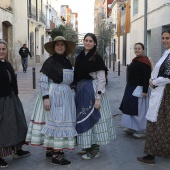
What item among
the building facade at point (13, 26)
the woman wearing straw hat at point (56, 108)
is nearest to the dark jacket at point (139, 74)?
the woman wearing straw hat at point (56, 108)

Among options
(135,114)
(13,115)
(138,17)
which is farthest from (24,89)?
(138,17)

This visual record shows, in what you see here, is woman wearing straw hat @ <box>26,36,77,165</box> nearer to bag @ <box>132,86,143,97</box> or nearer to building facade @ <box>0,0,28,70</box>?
bag @ <box>132,86,143,97</box>

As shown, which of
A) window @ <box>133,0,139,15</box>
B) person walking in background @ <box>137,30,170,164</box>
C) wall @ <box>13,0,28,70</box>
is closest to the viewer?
person walking in background @ <box>137,30,170,164</box>

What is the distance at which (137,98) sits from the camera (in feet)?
18.9

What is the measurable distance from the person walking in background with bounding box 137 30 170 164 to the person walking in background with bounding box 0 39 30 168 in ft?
5.93

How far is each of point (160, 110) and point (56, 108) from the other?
1.42 m

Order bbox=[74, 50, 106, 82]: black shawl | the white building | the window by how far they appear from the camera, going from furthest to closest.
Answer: the window, the white building, bbox=[74, 50, 106, 82]: black shawl

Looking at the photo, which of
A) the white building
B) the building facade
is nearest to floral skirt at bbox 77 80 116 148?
the white building

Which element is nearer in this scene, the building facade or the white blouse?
the white blouse

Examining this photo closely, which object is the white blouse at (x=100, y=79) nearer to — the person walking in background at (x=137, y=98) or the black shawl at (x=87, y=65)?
the black shawl at (x=87, y=65)

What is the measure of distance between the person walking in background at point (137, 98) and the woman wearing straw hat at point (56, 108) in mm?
1671

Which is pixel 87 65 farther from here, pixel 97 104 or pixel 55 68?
pixel 97 104

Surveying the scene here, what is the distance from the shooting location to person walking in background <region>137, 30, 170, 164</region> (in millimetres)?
4262

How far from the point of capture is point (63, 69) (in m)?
4.35
